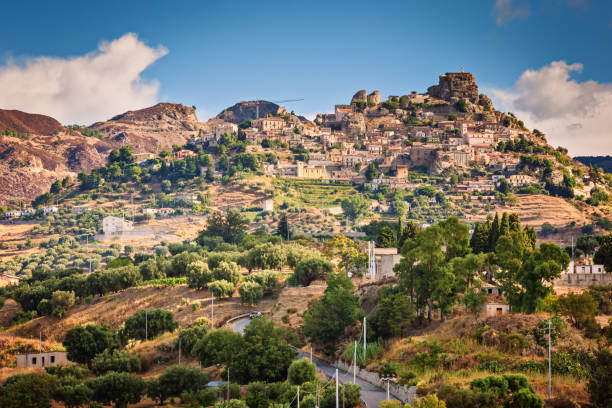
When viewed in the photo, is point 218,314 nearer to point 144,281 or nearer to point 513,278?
point 144,281

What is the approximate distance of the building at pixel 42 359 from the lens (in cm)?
3769

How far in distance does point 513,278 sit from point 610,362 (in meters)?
9.39

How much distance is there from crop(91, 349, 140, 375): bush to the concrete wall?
11.0 m

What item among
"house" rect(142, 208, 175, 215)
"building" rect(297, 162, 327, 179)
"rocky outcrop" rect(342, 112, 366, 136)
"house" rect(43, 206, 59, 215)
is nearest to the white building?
"house" rect(43, 206, 59, 215)

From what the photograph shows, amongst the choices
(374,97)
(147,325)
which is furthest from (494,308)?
(374,97)

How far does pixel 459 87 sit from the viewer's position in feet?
443

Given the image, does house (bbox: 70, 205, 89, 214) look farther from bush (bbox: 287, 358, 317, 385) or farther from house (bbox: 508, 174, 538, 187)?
bush (bbox: 287, 358, 317, 385)

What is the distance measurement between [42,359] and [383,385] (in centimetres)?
2228

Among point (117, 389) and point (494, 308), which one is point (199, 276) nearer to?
point (117, 389)

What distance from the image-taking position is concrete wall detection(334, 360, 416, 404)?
77.3ft

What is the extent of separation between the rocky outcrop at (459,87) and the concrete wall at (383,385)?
111188 mm

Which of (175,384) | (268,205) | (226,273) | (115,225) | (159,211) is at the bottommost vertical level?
(175,384)

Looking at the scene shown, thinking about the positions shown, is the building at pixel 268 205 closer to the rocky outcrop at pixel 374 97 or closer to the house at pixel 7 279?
the house at pixel 7 279

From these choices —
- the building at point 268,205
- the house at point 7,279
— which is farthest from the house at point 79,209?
the house at point 7,279
